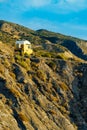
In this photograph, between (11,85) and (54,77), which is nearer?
(11,85)

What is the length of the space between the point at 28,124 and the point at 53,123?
5.98 m

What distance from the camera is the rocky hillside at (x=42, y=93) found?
63062mm

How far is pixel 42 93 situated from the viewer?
72.2 metres

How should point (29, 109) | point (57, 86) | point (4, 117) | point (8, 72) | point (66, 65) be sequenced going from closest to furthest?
1. point (4, 117)
2. point (29, 109)
3. point (8, 72)
4. point (57, 86)
5. point (66, 65)

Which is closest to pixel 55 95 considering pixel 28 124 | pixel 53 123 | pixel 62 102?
pixel 62 102

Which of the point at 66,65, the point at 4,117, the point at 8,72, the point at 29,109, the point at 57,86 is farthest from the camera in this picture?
the point at 66,65

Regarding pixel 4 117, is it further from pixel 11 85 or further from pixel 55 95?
pixel 55 95

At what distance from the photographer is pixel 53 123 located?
66.5 metres

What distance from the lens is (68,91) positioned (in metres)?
76.1

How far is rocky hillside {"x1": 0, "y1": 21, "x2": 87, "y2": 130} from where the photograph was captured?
63062mm

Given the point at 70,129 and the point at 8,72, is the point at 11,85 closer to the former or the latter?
the point at 8,72

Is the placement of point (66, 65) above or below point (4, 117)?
above

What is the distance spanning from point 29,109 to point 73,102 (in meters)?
12.1

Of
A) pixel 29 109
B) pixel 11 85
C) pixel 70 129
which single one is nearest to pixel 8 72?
pixel 11 85
